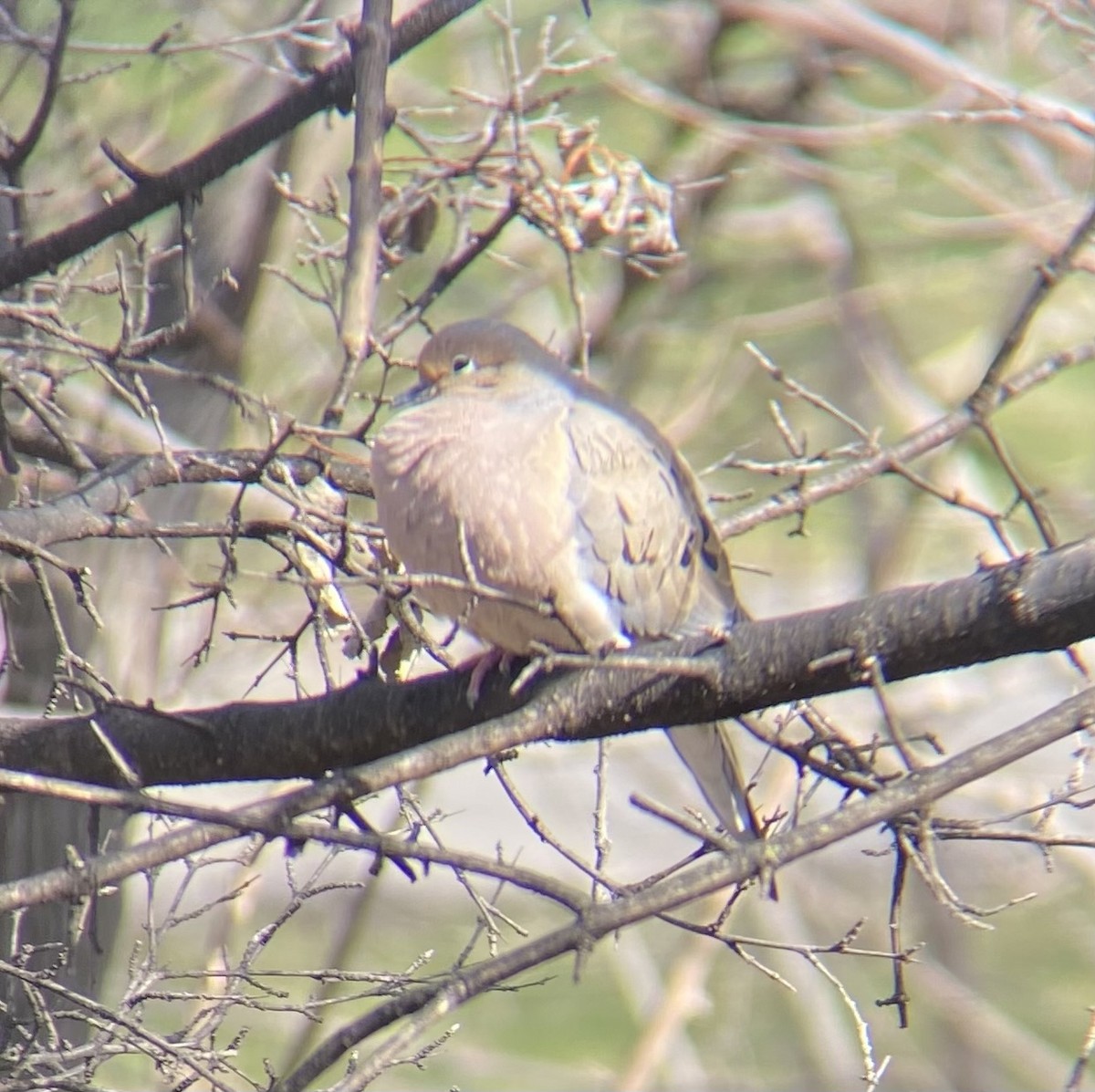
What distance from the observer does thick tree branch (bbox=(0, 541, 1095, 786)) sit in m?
2.16

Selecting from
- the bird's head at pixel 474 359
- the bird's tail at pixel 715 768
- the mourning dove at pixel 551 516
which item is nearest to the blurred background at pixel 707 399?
the bird's head at pixel 474 359

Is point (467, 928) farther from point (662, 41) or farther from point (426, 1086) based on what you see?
point (662, 41)

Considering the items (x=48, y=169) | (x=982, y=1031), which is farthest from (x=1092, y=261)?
(x=982, y=1031)

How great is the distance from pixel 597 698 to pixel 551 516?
1.81 ft

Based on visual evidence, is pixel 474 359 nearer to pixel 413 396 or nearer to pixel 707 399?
pixel 413 396

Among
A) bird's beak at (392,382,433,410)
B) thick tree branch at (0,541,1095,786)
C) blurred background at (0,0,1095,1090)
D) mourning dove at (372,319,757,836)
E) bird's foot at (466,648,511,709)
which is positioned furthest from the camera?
blurred background at (0,0,1095,1090)

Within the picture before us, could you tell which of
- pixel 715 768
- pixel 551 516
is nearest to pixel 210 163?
pixel 551 516

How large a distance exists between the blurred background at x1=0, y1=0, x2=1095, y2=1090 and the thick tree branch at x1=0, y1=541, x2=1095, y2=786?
1.86 m

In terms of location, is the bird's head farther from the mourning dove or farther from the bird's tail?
the bird's tail

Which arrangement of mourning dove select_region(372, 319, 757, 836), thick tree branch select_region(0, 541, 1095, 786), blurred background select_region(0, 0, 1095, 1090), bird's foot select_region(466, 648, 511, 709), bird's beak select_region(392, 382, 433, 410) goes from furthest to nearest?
blurred background select_region(0, 0, 1095, 1090) < bird's beak select_region(392, 382, 433, 410) < mourning dove select_region(372, 319, 757, 836) < bird's foot select_region(466, 648, 511, 709) < thick tree branch select_region(0, 541, 1095, 786)

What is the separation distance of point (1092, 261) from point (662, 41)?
384 centimetres

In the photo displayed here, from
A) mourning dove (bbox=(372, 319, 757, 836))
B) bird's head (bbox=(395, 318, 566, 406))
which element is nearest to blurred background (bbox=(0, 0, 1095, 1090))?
bird's head (bbox=(395, 318, 566, 406))

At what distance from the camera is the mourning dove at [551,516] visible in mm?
2820

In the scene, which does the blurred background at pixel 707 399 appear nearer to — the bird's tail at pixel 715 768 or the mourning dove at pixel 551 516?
the mourning dove at pixel 551 516
